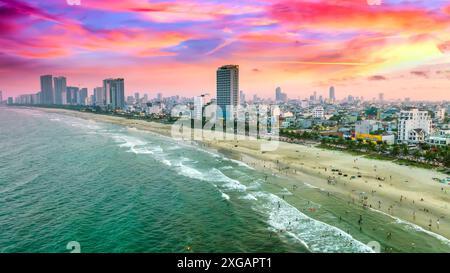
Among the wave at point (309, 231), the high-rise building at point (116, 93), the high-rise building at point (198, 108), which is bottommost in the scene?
the wave at point (309, 231)

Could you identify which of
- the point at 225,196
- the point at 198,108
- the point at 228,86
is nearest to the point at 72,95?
the point at 198,108

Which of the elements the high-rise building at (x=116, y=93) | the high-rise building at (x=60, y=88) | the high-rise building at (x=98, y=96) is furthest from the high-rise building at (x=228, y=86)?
the high-rise building at (x=98, y=96)

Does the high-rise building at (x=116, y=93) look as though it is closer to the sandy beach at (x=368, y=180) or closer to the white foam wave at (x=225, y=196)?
the sandy beach at (x=368, y=180)

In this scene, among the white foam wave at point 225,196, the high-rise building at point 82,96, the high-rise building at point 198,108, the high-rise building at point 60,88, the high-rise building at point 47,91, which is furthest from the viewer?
the high-rise building at point 82,96

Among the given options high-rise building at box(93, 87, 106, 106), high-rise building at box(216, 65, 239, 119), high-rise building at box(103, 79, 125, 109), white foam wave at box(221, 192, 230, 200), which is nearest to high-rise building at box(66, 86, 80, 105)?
high-rise building at box(93, 87, 106, 106)

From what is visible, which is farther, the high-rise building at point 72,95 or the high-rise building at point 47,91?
the high-rise building at point 72,95
